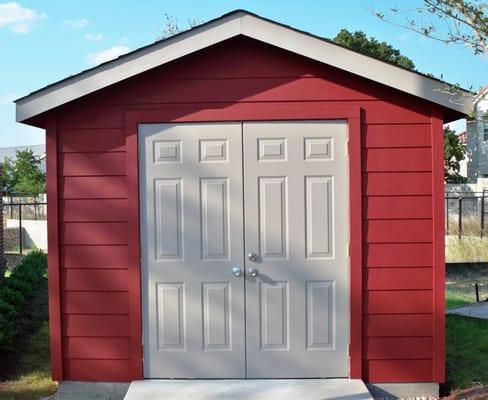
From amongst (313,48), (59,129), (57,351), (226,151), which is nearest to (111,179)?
(59,129)

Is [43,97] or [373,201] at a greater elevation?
[43,97]

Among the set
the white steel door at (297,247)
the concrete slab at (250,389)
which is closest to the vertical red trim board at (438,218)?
the white steel door at (297,247)

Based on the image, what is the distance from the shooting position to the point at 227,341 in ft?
17.5

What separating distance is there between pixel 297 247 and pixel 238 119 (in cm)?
129

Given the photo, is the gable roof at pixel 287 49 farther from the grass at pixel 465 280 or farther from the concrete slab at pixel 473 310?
the grass at pixel 465 280

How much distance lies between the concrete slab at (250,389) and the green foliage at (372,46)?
25.1m

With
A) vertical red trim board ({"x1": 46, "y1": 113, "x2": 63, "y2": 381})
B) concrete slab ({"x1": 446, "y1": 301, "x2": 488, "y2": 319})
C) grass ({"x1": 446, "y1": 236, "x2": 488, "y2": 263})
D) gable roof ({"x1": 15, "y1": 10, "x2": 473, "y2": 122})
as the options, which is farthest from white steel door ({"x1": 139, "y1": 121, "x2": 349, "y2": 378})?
grass ({"x1": 446, "y1": 236, "x2": 488, "y2": 263})

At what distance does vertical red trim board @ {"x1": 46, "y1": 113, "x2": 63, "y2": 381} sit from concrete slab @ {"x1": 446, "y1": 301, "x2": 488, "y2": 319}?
580 cm

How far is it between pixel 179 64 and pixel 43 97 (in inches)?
49.4

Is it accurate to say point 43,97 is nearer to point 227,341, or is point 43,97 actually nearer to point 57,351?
point 57,351

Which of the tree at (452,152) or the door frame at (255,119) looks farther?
the tree at (452,152)

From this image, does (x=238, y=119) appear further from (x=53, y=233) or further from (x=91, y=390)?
(x=91, y=390)

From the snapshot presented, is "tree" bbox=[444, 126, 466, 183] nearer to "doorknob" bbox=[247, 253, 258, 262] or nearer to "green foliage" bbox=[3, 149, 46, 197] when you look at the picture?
"green foliage" bbox=[3, 149, 46, 197]

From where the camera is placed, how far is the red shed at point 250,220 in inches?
207
